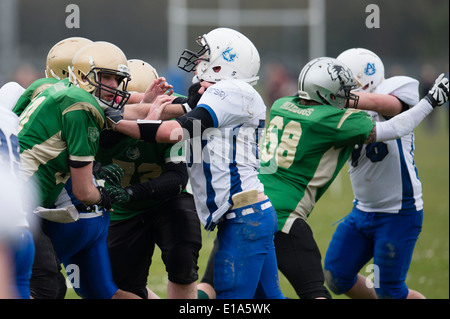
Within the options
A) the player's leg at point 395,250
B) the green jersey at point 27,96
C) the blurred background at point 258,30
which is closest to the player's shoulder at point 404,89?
the player's leg at point 395,250

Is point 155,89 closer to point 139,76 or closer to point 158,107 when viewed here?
point 158,107

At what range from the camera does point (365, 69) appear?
5480mm

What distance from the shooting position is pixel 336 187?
14.3 m

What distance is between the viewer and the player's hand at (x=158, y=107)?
4.36m

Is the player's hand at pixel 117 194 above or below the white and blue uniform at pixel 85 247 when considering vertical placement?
above

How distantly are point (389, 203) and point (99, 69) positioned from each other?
7.93 ft

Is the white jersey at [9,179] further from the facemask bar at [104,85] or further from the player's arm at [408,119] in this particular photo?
the player's arm at [408,119]

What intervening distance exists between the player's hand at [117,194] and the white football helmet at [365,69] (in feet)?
6.61

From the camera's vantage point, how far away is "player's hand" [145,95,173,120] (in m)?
4.36

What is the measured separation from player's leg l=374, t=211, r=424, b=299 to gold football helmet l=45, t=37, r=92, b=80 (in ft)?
8.30

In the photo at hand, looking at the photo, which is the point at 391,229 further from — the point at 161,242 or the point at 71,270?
the point at 71,270

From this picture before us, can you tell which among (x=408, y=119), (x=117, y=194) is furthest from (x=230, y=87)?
(x=408, y=119)

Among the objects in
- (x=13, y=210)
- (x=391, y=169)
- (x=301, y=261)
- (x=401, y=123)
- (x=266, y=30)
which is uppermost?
(x=266, y=30)
